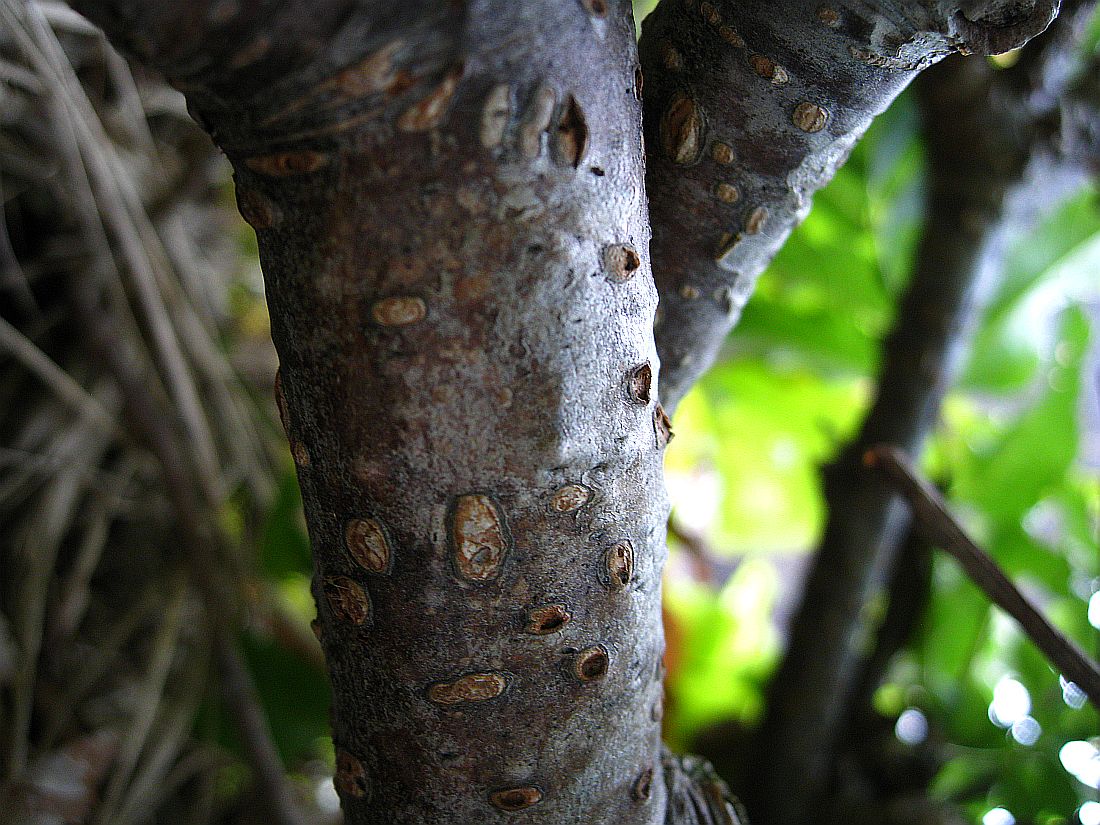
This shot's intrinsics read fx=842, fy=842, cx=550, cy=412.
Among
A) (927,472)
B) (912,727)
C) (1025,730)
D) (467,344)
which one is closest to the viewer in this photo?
(467,344)

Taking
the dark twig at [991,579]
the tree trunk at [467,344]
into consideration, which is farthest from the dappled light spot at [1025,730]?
the tree trunk at [467,344]

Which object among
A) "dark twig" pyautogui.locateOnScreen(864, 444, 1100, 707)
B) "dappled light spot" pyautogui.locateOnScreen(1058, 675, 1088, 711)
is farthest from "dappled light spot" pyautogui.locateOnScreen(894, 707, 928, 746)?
"dark twig" pyautogui.locateOnScreen(864, 444, 1100, 707)

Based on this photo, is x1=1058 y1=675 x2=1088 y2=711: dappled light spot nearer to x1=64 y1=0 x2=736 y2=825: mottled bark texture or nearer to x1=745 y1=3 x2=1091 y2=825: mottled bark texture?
x1=745 y1=3 x2=1091 y2=825: mottled bark texture

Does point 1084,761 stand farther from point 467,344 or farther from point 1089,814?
point 467,344

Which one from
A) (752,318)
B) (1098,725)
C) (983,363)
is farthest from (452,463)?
(983,363)

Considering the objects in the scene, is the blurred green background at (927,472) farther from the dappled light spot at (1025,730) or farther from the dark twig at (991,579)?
the dark twig at (991,579)

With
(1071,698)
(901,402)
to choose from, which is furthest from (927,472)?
(1071,698)

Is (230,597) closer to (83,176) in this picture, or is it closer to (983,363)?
(83,176)
